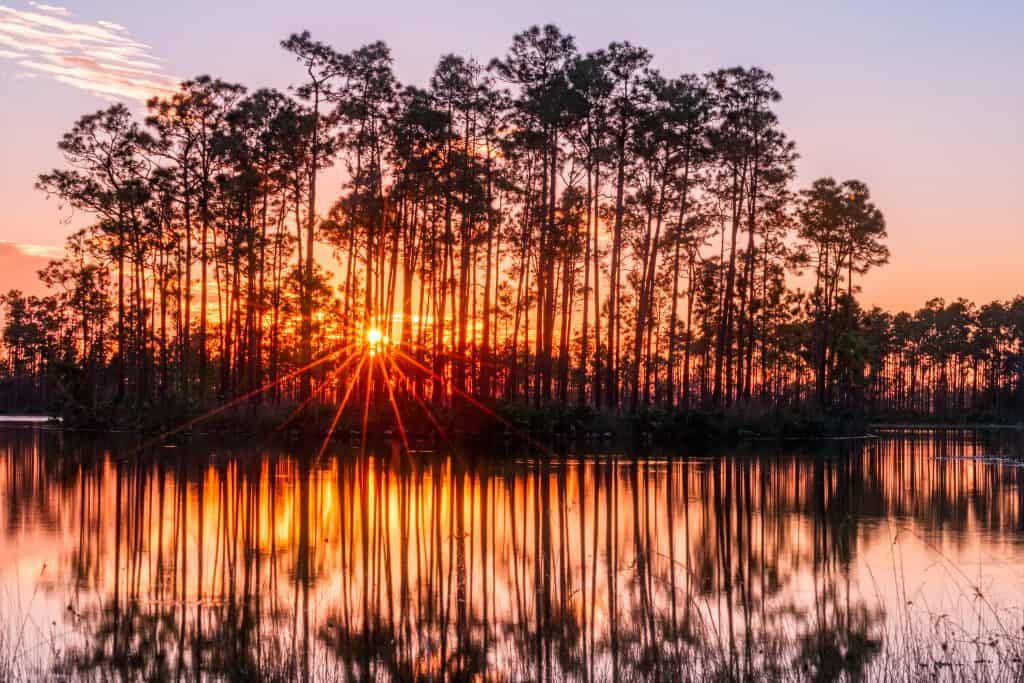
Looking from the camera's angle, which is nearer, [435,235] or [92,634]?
[92,634]

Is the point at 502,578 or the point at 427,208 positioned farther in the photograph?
the point at 427,208

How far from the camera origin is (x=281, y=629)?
11.6m

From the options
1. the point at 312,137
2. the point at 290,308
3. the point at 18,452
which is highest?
the point at 312,137

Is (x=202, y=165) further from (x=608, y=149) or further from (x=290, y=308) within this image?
(x=608, y=149)

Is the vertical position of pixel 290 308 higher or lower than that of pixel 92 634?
higher

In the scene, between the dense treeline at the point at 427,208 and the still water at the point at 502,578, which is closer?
the still water at the point at 502,578

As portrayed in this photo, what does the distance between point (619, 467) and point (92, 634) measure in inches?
1003

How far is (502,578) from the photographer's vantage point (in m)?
14.9

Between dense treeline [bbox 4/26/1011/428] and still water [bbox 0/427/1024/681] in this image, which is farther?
dense treeline [bbox 4/26/1011/428]

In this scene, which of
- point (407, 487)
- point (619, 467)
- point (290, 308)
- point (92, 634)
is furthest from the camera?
point (290, 308)

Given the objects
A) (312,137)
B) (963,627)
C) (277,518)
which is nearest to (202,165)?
(312,137)

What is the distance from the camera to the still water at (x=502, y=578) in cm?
1032

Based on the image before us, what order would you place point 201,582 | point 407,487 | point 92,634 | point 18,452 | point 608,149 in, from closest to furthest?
point 92,634 < point 201,582 < point 407,487 < point 18,452 < point 608,149

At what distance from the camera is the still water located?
10320 mm
